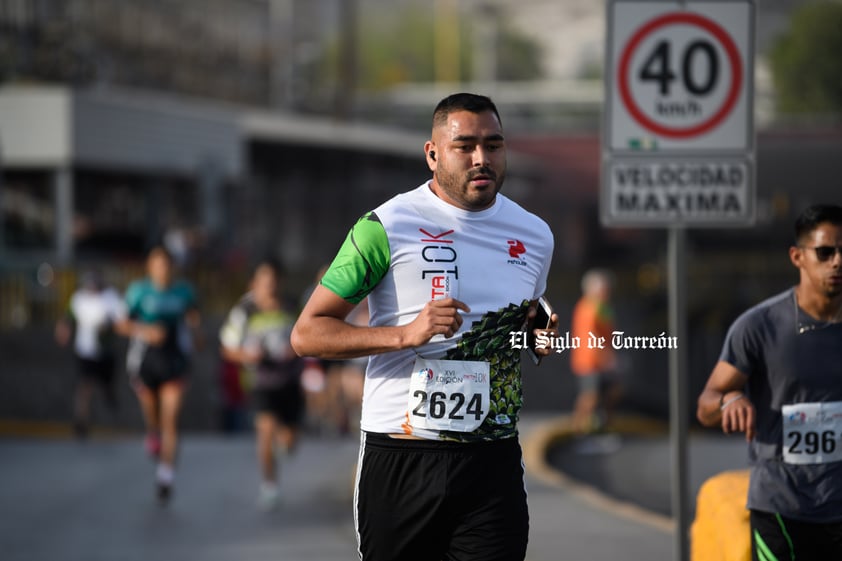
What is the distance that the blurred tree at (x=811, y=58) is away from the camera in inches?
696

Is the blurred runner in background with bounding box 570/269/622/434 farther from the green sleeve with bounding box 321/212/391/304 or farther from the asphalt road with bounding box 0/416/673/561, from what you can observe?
the green sleeve with bounding box 321/212/391/304

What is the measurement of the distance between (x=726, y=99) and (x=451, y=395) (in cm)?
251

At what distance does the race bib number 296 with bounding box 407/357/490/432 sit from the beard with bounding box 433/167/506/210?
19.2 inches

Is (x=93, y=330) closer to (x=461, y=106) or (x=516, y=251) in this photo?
(x=516, y=251)

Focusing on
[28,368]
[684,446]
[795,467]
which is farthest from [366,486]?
[28,368]

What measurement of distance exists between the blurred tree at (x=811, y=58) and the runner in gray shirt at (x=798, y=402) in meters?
11.4

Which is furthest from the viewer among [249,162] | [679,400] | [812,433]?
[249,162]

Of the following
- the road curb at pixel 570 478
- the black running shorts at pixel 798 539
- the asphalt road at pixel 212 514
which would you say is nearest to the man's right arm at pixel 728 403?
the black running shorts at pixel 798 539

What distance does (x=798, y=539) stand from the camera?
5.20 m

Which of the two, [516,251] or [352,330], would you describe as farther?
[516,251]

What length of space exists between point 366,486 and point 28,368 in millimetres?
18364

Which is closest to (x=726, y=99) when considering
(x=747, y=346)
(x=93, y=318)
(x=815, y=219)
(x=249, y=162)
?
(x=815, y=219)

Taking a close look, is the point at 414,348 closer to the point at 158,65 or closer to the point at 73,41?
the point at 73,41

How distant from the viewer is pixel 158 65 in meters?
38.9
